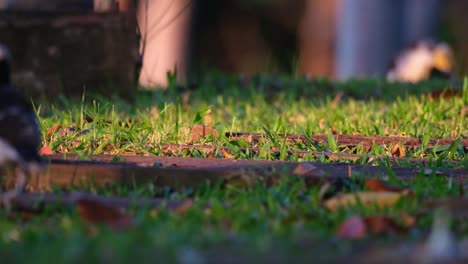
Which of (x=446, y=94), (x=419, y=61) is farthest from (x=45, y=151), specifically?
(x=419, y=61)

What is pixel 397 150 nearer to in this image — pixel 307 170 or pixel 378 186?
pixel 307 170

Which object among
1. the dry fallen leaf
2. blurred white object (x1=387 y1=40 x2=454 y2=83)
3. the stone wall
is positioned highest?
blurred white object (x1=387 y1=40 x2=454 y2=83)

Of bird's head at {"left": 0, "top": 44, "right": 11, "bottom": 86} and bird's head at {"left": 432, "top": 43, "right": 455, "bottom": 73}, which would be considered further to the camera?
bird's head at {"left": 432, "top": 43, "right": 455, "bottom": 73}

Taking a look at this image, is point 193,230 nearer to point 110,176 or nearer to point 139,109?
point 110,176

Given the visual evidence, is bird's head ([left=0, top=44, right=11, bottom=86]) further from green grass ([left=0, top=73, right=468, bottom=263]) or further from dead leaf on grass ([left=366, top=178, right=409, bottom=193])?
dead leaf on grass ([left=366, top=178, right=409, bottom=193])

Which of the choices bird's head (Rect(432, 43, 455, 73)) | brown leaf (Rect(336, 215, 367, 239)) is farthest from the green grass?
bird's head (Rect(432, 43, 455, 73))

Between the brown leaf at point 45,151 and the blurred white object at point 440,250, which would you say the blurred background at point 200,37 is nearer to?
the brown leaf at point 45,151
